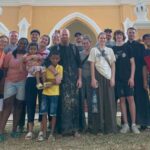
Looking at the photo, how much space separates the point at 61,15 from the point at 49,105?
1043cm

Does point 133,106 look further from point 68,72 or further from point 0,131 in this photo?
point 0,131

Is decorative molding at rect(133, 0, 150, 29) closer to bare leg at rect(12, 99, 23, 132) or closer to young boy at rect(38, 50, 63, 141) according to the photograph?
A: young boy at rect(38, 50, 63, 141)

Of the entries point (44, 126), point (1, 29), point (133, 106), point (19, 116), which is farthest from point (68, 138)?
point (1, 29)

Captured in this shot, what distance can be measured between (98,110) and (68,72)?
0.85 metres

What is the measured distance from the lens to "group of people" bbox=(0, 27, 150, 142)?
17.0 ft

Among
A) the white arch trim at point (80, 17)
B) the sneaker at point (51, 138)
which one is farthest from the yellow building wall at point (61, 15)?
the sneaker at point (51, 138)

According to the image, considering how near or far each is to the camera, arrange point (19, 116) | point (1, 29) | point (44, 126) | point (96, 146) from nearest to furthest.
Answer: point (96, 146), point (44, 126), point (19, 116), point (1, 29)

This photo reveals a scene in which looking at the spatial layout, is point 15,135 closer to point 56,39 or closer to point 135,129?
point 56,39

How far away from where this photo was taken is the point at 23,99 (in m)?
5.27

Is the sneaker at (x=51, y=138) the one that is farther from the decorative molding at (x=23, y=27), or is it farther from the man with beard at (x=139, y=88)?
the decorative molding at (x=23, y=27)

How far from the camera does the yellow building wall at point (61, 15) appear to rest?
48.9 feet

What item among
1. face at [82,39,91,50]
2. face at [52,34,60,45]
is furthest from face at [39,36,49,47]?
face at [82,39,91,50]

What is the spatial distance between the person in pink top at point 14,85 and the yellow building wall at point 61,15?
9616 mm

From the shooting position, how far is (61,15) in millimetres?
14961
